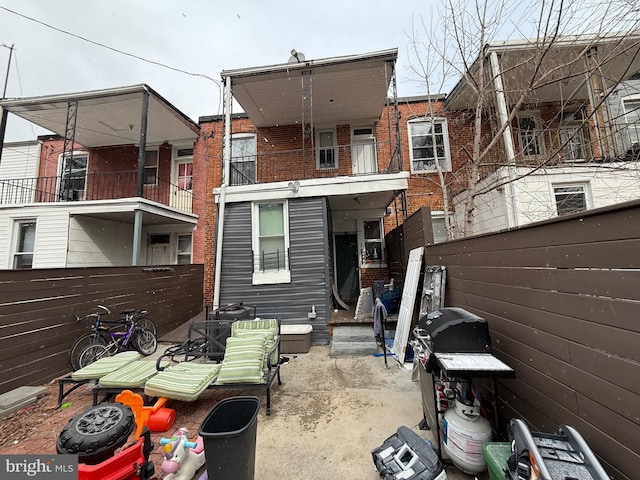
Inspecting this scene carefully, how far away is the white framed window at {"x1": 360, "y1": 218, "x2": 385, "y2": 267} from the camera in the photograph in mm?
8492

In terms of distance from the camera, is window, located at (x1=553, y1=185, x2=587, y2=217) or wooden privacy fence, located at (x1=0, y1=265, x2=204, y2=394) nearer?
wooden privacy fence, located at (x1=0, y1=265, x2=204, y2=394)

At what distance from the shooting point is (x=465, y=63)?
5.79 metres

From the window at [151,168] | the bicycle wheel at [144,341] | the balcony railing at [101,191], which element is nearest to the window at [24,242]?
the balcony railing at [101,191]

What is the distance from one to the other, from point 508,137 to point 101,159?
13965 mm

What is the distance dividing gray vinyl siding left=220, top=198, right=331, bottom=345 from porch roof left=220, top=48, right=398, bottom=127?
128 inches

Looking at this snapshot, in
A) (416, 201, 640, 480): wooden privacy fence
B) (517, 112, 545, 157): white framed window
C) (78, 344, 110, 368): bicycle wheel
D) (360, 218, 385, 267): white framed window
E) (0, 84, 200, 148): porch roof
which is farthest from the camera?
(360, 218, 385, 267): white framed window

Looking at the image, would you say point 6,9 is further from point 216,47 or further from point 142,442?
point 142,442

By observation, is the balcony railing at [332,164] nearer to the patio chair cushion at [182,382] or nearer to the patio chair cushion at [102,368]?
the patio chair cushion at [102,368]

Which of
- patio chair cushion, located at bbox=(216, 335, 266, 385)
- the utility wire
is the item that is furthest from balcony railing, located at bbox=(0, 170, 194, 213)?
patio chair cushion, located at bbox=(216, 335, 266, 385)

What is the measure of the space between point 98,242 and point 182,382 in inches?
323

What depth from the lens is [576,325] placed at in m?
1.71

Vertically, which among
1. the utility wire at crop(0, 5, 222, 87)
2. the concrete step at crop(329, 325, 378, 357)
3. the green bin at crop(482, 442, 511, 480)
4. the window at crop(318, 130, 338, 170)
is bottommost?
the concrete step at crop(329, 325, 378, 357)

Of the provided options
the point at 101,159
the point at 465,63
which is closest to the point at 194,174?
the point at 101,159

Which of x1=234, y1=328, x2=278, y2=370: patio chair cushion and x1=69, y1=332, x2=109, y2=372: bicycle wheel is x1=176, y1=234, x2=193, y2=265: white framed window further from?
x1=234, y1=328, x2=278, y2=370: patio chair cushion
